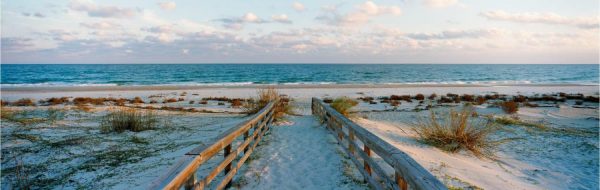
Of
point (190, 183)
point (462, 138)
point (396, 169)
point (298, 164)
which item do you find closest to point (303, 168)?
point (298, 164)

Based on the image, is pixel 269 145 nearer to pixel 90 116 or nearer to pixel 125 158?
pixel 125 158

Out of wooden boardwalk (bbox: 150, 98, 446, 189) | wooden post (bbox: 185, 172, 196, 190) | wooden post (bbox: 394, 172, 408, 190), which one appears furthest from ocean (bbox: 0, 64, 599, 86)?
wooden post (bbox: 185, 172, 196, 190)

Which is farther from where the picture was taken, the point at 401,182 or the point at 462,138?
the point at 462,138

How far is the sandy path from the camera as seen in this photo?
529 centimetres

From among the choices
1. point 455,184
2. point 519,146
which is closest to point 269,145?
point 455,184

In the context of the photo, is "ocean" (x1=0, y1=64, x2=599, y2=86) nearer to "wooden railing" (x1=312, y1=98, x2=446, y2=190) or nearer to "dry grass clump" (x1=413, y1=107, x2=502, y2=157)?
"dry grass clump" (x1=413, y1=107, x2=502, y2=157)

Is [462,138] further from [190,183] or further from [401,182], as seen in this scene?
[190,183]

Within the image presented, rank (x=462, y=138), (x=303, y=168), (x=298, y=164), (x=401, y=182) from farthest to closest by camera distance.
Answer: (x=462, y=138), (x=298, y=164), (x=303, y=168), (x=401, y=182)

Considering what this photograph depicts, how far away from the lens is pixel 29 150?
7.21 metres

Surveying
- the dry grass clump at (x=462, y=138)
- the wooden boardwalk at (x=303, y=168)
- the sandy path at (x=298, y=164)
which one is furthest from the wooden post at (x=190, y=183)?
the dry grass clump at (x=462, y=138)

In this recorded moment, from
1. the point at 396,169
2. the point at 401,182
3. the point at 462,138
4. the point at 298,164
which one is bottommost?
the point at 298,164

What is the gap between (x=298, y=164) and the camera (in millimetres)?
6336

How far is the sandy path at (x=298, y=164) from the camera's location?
5.29m

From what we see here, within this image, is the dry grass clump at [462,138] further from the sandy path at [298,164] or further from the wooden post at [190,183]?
the wooden post at [190,183]
